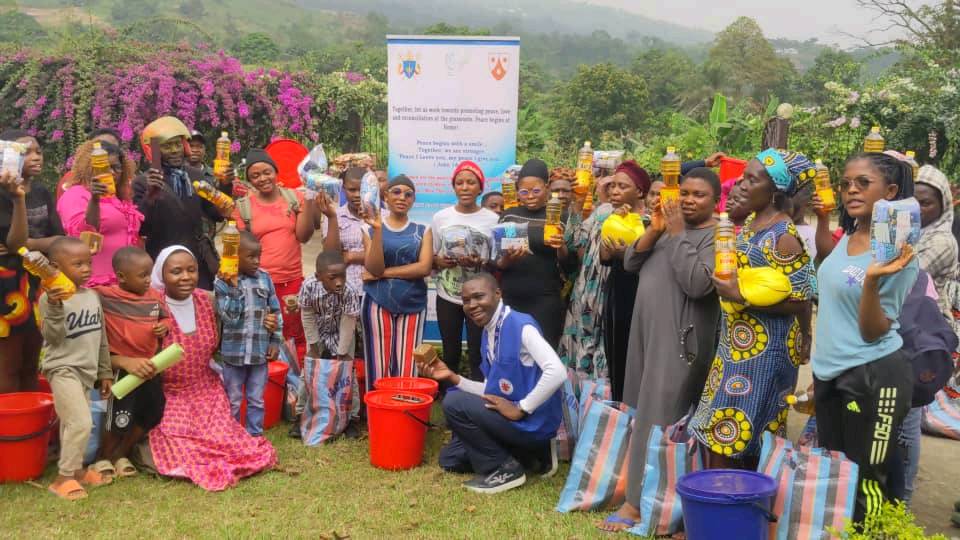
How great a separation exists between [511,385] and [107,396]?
2461 mm

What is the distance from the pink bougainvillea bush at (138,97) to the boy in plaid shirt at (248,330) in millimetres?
5043

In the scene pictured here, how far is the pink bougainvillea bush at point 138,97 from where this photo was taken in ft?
34.7

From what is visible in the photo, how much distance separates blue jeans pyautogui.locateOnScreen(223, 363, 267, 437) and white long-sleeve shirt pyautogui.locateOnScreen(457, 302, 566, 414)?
5.70ft

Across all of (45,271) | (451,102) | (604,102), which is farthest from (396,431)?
(604,102)

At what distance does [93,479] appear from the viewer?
5.46m

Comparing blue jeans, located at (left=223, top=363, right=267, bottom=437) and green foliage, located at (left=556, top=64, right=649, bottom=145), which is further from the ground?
green foliage, located at (left=556, top=64, right=649, bottom=145)

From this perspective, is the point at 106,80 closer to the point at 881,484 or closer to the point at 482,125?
the point at 482,125

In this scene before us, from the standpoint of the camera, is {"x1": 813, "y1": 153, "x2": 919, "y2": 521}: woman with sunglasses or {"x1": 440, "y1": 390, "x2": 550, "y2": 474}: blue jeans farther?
{"x1": 440, "y1": 390, "x2": 550, "y2": 474}: blue jeans

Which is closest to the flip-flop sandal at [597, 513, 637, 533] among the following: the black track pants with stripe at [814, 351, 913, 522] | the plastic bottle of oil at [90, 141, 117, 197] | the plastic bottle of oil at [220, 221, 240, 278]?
the black track pants with stripe at [814, 351, 913, 522]

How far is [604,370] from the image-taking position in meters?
6.07

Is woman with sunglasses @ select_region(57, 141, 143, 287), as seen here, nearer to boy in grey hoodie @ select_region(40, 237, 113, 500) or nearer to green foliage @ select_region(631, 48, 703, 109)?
boy in grey hoodie @ select_region(40, 237, 113, 500)

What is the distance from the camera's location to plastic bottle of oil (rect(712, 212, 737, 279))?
420cm

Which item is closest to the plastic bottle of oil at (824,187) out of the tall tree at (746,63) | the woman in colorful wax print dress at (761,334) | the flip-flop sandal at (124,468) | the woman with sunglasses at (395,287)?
the woman in colorful wax print dress at (761,334)

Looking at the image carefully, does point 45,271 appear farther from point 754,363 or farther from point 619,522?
point 754,363
